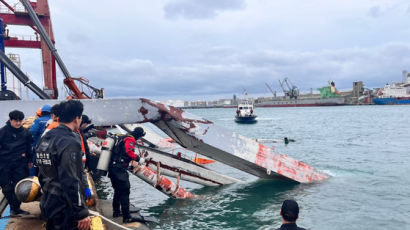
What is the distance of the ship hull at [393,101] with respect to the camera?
128 meters

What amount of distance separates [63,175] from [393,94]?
153607 mm

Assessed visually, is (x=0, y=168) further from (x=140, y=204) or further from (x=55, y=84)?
(x=55, y=84)

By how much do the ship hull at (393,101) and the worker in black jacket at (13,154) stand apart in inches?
5787

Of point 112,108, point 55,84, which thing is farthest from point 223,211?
point 55,84

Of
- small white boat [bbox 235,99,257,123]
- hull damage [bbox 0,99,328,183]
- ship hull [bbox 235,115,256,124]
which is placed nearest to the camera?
hull damage [bbox 0,99,328,183]

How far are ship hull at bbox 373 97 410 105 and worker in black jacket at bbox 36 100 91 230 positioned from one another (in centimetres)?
14774

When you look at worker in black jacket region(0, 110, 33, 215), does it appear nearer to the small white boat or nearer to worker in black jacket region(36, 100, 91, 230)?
worker in black jacket region(36, 100, 91, 230)

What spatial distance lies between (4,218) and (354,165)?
17.7 metres

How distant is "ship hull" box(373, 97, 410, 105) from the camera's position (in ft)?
420

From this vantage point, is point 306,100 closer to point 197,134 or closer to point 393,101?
point 393,101

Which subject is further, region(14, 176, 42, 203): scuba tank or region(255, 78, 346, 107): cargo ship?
region(255, 78, 346, 107): cargo ship

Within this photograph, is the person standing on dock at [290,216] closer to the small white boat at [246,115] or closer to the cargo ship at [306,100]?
the small white boat at [246,115]

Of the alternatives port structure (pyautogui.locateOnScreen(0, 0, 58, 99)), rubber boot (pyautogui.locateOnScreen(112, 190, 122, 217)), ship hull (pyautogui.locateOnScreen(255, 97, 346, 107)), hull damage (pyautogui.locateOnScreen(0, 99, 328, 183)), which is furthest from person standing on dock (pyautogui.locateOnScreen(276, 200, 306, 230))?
ship hull (pyautogui.locateOnScreen(255, 97, 346, 107))

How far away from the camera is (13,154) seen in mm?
5215
